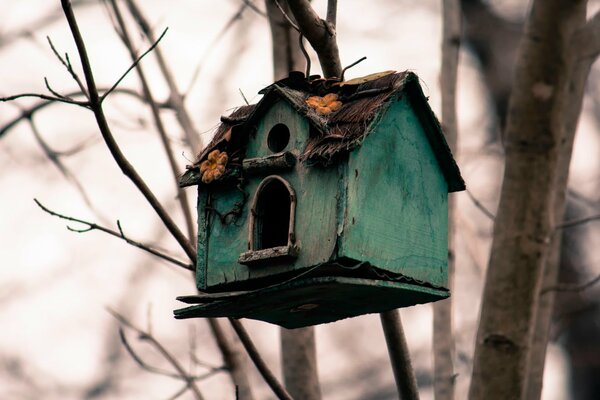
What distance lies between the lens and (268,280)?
133 inches

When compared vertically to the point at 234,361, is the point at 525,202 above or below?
above

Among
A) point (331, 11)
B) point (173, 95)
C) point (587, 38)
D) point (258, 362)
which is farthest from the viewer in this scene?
point (173, 95)

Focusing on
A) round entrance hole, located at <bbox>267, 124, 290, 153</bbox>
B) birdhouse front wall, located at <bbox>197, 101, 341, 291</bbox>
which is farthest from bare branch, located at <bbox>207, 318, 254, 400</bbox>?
round entrance hole, located at <bbox>267, 124, 290, 153</bbox>

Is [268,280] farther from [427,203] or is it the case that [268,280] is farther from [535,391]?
[535,391]

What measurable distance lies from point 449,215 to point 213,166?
1.67m

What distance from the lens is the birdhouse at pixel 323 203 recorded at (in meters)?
3.26

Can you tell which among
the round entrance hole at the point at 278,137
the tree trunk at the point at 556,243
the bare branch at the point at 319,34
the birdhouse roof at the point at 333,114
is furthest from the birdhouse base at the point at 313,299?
the tree trunk at the point at 556,243

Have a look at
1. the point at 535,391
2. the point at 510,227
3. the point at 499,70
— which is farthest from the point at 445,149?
the point at 499,70

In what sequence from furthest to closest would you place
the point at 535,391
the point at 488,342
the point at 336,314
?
1. the point at 535,391
2. the point at 488,342
3. the point at 336,314

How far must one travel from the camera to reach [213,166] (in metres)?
3.64

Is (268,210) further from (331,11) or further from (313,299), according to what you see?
(331,11)

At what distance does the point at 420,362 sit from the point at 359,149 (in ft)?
19.3

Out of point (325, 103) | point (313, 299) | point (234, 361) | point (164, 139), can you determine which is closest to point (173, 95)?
point (164, 139)

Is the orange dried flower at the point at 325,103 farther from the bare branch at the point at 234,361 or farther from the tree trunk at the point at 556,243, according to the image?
the bare branch at the point at 234,361
